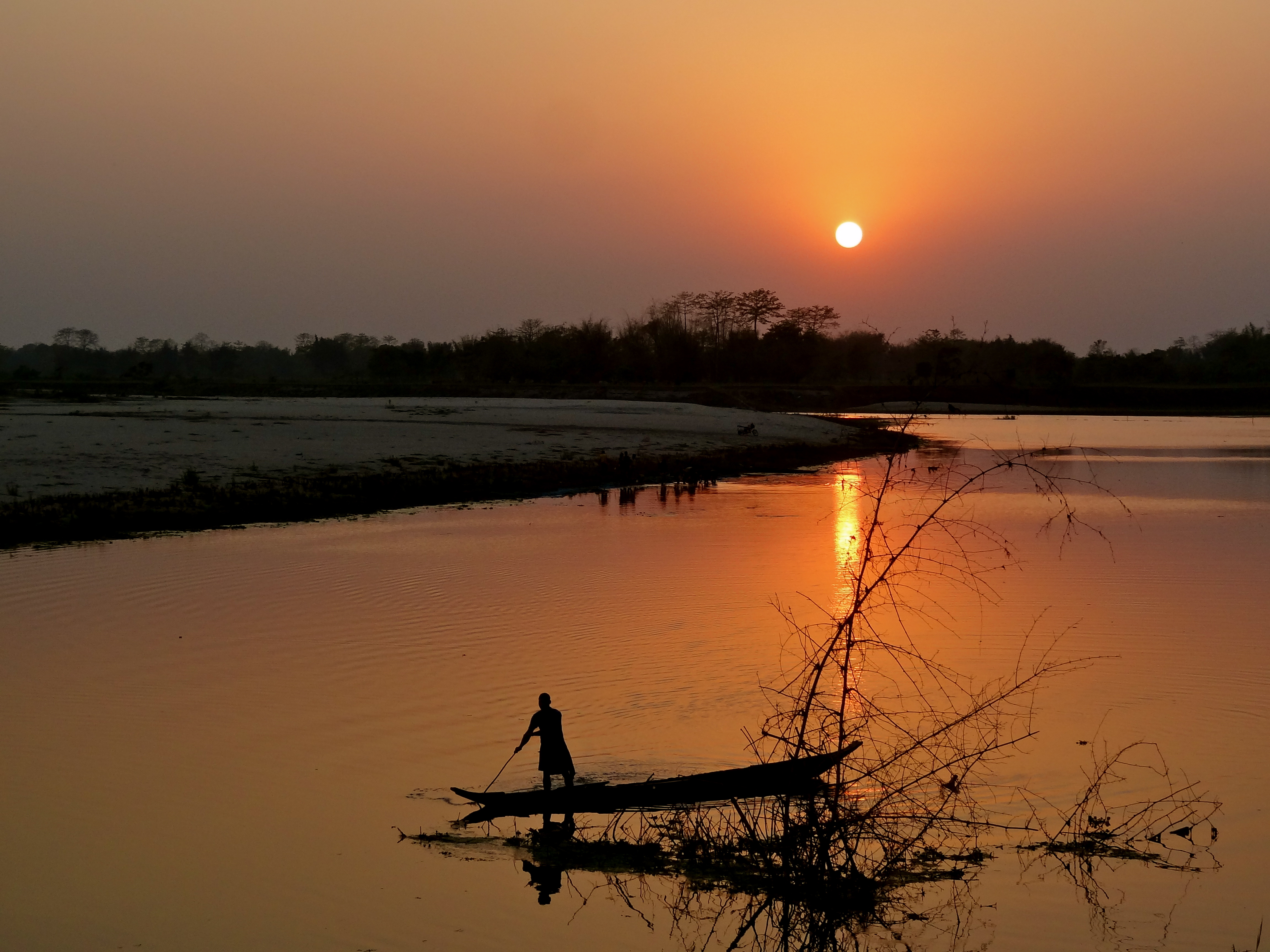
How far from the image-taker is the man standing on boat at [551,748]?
10258mm

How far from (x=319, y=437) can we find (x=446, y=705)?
37.5 meters

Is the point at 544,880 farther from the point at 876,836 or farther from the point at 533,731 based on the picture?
the point at 876,836

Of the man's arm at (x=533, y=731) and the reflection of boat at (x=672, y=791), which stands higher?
the man's arm at (x=533, y=731)

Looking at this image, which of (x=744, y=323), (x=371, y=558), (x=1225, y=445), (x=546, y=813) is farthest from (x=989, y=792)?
(x=744, y=323)

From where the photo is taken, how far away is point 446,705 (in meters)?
14.0

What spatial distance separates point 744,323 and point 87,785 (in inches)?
7081

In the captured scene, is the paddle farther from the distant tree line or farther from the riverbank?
the distant tree line

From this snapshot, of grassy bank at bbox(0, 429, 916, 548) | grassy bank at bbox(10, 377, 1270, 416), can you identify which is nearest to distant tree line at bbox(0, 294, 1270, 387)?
grassy bank at bbox(10, 377, 1270, 416)

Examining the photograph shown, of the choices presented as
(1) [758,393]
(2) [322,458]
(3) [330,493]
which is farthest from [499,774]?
(1) [758,393]

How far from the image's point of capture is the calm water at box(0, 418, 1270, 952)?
888 centimetres

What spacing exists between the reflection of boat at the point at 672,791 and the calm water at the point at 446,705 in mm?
556

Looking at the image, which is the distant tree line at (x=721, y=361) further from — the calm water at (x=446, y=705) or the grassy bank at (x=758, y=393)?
the calm water at (x=446, y=705)

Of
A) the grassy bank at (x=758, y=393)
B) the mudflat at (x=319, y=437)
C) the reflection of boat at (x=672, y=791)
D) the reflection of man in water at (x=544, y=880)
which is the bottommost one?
the reflection of man in water at (x=544, y=880)

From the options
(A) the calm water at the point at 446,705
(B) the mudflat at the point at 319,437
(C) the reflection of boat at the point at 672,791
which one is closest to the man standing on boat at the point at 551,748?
(C) the reflection of boat at the point at 672,791
